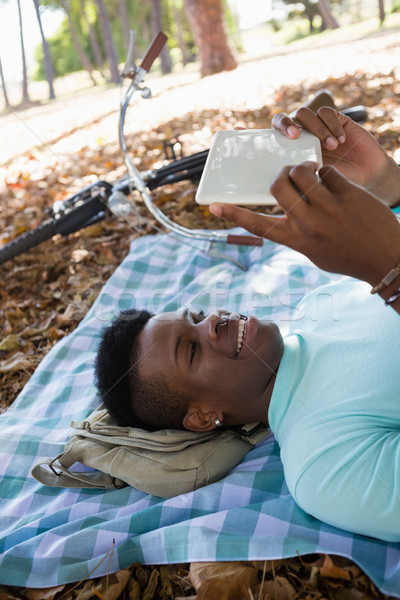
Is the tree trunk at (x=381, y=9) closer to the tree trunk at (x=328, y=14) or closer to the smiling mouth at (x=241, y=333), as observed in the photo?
the tree trunk at (x=328, y=14)

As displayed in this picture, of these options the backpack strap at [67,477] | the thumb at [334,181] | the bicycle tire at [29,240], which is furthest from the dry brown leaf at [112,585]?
the bicycle tire at [29,240]

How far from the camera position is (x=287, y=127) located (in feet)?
5.26

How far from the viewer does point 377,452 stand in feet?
4.27

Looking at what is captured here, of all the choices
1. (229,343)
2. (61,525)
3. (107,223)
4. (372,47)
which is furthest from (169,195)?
(372,47)

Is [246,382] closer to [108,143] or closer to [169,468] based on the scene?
[169,468]

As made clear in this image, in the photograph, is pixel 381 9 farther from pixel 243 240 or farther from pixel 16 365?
pixel 16 365

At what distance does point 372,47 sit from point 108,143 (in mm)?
5507

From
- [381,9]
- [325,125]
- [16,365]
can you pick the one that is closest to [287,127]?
[325,125]

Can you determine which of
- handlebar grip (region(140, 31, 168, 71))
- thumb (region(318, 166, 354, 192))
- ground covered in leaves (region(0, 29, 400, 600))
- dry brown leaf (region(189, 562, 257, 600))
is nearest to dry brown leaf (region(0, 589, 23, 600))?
ground covered in leaves (region(0, 29, 400, 600))

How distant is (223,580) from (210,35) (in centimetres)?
1004

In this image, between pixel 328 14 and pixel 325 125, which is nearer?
pixel 325 125

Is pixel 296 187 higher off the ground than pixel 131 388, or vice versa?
pixel 296 187

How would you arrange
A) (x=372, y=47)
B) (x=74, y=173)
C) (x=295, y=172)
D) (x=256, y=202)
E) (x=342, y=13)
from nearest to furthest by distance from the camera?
(x=295, y=172)
(x=256, y=202)
(x=74, y=173)
(x=372, y=47)
(x=342, y=13)

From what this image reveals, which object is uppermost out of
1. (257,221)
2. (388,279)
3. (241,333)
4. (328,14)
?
(328,14)
